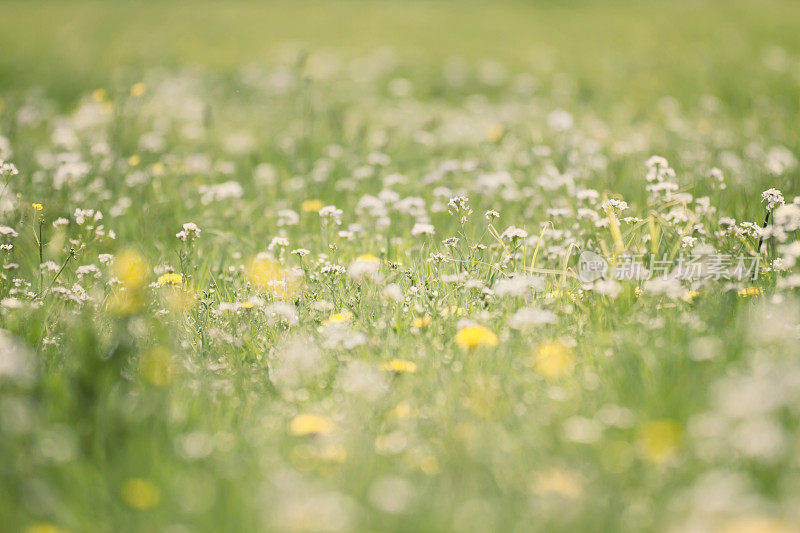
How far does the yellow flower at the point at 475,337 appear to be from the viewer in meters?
2.37

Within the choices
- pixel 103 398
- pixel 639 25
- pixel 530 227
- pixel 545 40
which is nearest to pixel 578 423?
pixel 103 398

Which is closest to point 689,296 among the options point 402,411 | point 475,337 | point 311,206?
point 475,337

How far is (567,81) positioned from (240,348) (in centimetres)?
652

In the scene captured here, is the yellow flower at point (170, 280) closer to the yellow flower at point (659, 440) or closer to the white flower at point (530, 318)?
the white flower at point (530, 318)

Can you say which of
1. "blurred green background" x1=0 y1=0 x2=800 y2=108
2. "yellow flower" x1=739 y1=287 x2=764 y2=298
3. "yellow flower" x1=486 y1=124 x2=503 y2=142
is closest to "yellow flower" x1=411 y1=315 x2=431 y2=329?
"yellow flower" x1=739 y1=287 x2=764 y2=298

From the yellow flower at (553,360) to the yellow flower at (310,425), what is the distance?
68 centimetres

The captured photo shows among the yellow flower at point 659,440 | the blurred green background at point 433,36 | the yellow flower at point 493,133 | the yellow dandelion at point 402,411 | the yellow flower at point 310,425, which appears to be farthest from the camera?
the blurred green background at point 433,36

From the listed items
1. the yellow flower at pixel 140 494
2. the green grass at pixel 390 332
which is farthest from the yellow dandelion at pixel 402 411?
the yellow flower at pixel 140 494

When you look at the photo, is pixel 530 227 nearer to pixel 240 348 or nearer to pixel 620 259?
pixel 620 259

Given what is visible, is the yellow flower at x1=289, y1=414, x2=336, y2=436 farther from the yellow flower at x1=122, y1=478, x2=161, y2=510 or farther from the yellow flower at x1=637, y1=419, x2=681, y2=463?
the yellow flower at x1=637, y1=419, x2=681, y2=463

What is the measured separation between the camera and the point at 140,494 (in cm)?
178

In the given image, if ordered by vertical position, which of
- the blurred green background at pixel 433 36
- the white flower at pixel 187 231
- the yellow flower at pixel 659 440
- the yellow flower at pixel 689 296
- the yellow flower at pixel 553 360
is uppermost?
the blurred green background at pixel 433 36

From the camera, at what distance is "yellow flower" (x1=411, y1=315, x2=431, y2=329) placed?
2.62 metres

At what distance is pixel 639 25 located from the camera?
1202 centimetres
